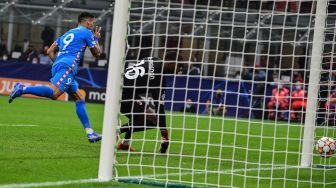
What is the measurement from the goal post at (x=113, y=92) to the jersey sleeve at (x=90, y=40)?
370 cm

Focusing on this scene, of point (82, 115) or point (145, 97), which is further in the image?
point (82, 115)

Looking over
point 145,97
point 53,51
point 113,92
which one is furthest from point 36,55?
point 113,92

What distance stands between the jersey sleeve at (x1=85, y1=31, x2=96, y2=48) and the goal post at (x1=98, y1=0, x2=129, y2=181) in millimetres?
3699

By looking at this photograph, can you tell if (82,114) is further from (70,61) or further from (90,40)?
(90,40)

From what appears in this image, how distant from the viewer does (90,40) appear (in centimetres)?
1188

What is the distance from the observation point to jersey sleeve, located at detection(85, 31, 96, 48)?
1180cm

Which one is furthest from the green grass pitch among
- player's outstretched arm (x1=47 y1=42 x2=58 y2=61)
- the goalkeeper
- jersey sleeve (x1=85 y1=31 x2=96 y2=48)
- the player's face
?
the player's face

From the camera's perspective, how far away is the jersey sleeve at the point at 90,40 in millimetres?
11800

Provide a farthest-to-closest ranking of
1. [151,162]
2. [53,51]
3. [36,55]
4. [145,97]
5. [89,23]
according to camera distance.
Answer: [36,55]
[53,51]
[89,23]
[145,97]
[151,162]

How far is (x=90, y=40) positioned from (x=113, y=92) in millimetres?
3929

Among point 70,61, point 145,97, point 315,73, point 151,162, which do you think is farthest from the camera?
point 70,61

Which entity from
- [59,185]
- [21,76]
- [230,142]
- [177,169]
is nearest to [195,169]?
[177,169]

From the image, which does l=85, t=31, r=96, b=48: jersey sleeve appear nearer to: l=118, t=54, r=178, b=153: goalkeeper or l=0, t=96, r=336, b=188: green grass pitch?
l=118, t=54, r=178, b=153: goalkeeper

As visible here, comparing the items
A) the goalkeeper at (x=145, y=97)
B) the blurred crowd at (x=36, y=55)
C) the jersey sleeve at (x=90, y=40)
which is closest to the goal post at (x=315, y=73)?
the goalkeeper at (x=145, y=97)
